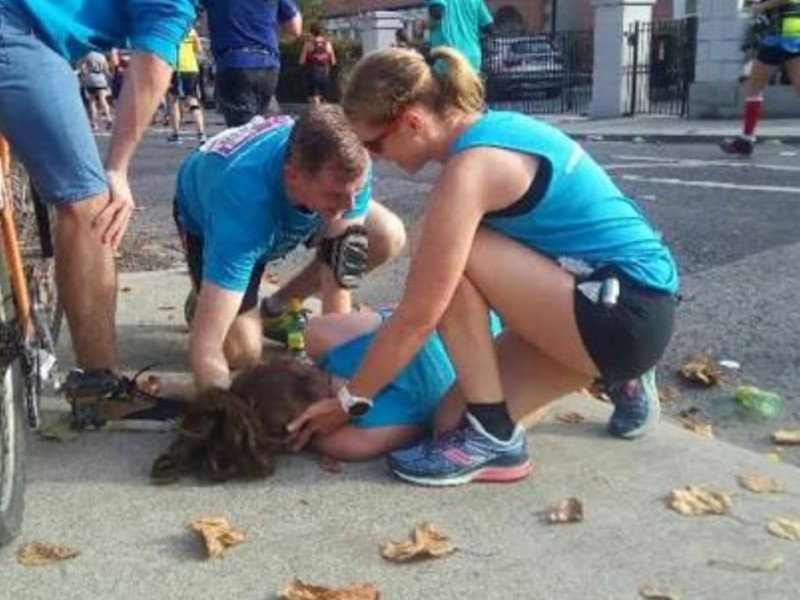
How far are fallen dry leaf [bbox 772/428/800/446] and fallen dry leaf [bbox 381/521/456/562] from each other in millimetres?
1362

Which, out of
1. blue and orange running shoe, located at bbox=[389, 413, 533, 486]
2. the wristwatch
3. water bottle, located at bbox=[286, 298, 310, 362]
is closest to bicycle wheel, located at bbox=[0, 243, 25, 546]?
the wristwatch

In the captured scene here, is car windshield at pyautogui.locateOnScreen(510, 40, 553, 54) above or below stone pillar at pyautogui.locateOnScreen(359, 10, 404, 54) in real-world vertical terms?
below

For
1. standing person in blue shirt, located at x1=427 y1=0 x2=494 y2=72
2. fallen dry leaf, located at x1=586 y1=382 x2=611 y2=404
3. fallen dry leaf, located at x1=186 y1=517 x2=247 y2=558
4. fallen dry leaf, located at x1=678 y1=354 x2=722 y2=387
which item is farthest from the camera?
standing person in blue shirt, located at x1=427 y1=0 x2=494 y2=72

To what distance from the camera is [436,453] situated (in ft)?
9.60

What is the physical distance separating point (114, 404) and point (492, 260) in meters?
1.19

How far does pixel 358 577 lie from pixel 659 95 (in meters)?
17.1

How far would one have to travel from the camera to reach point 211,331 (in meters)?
3.22

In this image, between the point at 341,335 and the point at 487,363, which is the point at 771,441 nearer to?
the point at 487,363

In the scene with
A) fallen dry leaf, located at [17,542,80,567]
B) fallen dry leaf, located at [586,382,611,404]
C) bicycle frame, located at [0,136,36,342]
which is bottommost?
fallen dry leaf, located at [586,382,611,404]

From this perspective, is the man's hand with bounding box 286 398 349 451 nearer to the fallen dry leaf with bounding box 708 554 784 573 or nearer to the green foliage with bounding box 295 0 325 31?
the fallen dry leaf with bounding box 708 554 784 573

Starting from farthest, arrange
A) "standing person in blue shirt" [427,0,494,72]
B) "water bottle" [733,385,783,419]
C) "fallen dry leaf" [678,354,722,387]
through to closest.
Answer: "standing person in blue shirt" [427,0,494,72] < "fallen dry leaf" [678,354,722,387] < "water bottle" [733,385,783,419]

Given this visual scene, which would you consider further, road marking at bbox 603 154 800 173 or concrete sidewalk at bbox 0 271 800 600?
road marking at bbox 603 154 800 173

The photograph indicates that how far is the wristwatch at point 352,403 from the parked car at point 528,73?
742 inches

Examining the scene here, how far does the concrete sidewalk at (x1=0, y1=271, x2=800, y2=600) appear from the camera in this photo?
242 cm
